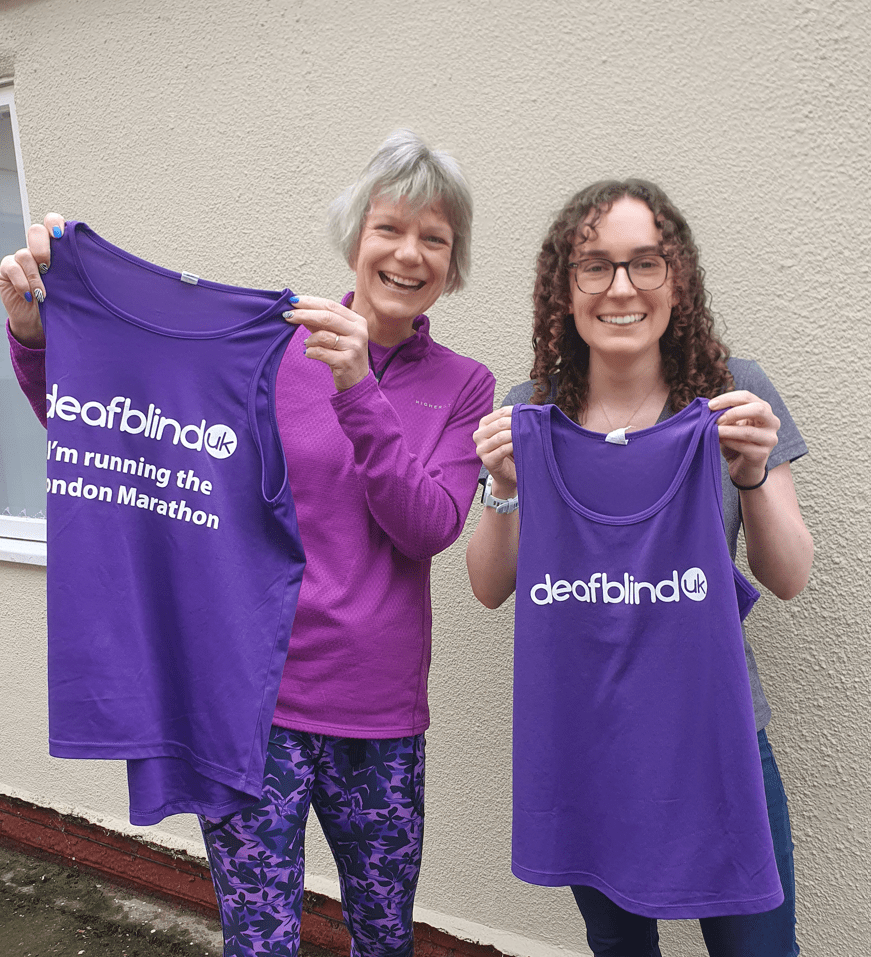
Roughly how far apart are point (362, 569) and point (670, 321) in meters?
0.73

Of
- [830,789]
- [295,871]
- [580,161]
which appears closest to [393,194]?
A: [580,161]

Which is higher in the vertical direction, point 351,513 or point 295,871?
point 351,513

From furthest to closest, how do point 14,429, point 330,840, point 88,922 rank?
point 14,429 → point 88,922 → point 330,840

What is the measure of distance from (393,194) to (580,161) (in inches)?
31.9

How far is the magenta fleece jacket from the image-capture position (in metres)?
1.43

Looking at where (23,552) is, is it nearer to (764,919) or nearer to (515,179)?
(515,179)

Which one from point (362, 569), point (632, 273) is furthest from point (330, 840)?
point (632, 273)

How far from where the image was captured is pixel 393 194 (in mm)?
1432

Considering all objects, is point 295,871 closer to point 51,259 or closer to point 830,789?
point 51,259

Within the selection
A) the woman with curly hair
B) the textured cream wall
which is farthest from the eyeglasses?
the textured cream wall

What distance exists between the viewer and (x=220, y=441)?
137 cm

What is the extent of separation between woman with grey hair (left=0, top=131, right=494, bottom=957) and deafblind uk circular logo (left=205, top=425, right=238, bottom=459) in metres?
0.12

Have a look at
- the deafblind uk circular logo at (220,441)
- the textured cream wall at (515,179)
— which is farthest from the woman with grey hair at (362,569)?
the textured cream wall at (515,179)

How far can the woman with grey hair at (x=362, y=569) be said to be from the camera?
1.40 metres
